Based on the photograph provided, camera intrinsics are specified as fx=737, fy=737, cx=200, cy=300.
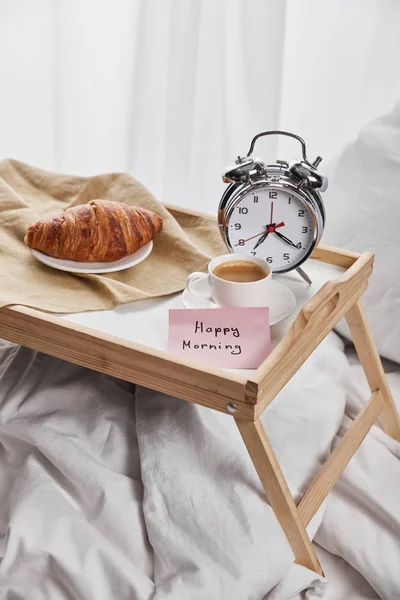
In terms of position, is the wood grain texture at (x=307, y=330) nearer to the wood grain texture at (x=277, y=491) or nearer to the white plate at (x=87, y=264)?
the wood grain texture at (x=277, y=491)

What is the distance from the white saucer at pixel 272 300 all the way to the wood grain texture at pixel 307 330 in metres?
0.05

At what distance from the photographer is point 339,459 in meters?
1.18

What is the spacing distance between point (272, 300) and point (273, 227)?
0.11 metres

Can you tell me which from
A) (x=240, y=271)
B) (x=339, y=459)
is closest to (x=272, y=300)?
(x=240, y=271)

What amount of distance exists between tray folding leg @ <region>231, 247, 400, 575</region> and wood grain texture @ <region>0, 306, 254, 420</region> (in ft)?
0.13

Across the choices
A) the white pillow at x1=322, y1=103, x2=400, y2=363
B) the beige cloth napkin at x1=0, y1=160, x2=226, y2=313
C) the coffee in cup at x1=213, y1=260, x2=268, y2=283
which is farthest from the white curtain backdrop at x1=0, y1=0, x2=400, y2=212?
the coffee in cup at x1=213, y1=260, x2=268, y2=283

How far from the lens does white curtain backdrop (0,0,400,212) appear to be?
164 centimetres

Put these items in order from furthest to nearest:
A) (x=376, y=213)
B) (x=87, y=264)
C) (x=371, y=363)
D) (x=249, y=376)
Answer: (x=376, y=213) < (x=371, y=363) < (x=87, y=264) < (x=249, y=376)

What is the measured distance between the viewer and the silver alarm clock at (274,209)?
1.08 metres

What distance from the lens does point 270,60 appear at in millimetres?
1688

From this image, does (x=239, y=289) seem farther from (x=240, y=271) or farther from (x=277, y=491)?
(x=277, y=491)

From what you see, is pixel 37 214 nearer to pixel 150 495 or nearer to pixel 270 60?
pixel 150 495

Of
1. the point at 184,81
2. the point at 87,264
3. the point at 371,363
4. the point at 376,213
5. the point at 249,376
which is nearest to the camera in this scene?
the point at 249,376

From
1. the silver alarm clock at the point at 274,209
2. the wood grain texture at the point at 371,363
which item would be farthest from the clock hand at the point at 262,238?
the wood grain texture at the point at 371,363
